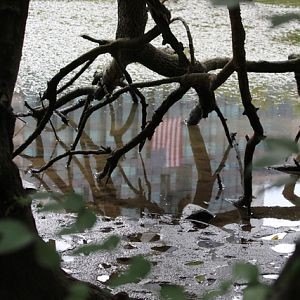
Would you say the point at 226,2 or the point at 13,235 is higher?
the point at 226,2

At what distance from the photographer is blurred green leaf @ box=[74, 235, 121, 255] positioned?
672mm

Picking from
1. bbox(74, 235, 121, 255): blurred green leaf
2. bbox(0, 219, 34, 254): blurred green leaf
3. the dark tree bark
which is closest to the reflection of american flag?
the dark tree bark

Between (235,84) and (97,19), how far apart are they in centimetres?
332

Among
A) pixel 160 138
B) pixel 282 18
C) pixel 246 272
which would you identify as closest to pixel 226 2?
pixel 282 18

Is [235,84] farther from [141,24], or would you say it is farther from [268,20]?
[268,20]

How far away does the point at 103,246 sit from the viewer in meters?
0.67

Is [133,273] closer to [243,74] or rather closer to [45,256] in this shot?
[45,256]

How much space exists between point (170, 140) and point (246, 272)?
176 inches

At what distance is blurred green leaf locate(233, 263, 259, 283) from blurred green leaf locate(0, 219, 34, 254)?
155 mm

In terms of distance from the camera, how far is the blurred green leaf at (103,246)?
26.5 inches

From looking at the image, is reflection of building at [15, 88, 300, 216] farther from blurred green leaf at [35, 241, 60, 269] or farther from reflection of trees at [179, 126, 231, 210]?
blurred green leaf at [35, 241, 60, 269]

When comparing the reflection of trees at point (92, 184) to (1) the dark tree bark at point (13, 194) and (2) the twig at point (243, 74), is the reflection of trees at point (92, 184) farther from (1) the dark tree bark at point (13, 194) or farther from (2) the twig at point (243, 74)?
(1) the dark tree bark at point (13, 194)

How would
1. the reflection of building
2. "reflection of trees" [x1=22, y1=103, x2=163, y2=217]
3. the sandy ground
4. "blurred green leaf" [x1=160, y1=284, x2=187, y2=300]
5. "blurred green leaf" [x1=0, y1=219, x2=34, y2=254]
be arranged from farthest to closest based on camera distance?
the reflection of building < "reflection of trees" [x1=22, y1=103, x2=163, y2=217] < the sandy ground < "blurred green leaf" [x1=160, y1=284, x2=187, y2=300] < "blurred green leaf" [x1=0, y1=219, x2=34, y2=254]

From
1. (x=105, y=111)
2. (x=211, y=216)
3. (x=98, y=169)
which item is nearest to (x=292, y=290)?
(x=211, y=216)
